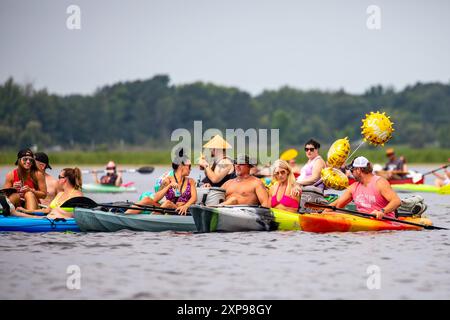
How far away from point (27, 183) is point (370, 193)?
5.56 metres

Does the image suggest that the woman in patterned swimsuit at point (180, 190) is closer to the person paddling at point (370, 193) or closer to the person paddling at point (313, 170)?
the person paddling at point (313, 170)

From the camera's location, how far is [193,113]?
370 feet

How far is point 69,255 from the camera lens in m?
12.6

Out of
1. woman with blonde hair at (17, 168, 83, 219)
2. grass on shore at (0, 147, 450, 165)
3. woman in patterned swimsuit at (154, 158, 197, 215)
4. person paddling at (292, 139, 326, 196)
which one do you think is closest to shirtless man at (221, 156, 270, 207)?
woman in patterned swimsuit at (154, 158, 197, 215)

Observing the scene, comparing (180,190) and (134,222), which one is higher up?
(180,190)

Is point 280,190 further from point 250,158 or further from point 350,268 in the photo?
point 350,268

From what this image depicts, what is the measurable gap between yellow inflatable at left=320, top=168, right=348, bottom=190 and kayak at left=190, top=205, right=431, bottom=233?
57 cm

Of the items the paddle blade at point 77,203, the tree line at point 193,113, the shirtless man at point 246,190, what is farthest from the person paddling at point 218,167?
the tree line at point 193,113

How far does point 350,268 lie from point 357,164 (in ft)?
9.12

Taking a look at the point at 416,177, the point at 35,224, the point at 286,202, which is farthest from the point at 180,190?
the point at 416,177

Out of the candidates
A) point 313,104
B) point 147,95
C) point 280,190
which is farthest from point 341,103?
point 280,190

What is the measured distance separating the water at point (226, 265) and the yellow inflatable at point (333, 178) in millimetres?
881

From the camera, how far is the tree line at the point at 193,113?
316 ft

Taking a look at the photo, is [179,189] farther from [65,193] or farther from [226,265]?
[226,265]
